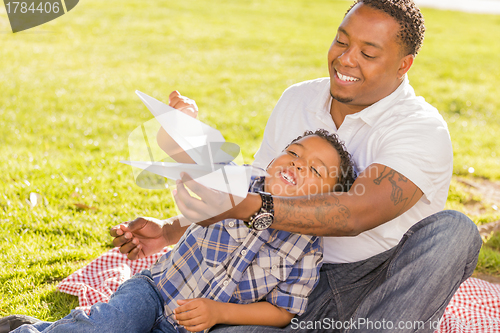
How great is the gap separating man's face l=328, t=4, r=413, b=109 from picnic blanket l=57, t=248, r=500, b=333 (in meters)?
1.44

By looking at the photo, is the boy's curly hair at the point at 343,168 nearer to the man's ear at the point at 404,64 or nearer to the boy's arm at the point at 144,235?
the man's ear at the point at 404,64

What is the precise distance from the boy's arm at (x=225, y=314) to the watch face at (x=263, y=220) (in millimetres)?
465

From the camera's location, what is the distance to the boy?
2.11 metres

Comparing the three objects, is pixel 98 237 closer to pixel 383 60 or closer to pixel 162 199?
pixel 162 199

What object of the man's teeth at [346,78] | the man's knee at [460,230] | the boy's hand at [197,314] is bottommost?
the boy's hand at [197,314]

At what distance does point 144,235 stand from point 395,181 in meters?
1.29

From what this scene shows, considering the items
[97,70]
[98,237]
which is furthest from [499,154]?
[97,70]

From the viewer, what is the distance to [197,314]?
2.02 metres

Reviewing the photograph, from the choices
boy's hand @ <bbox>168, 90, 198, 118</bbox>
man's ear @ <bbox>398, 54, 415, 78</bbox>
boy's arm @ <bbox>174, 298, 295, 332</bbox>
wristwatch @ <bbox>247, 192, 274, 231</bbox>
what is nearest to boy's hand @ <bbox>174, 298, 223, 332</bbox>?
boy's arm @ <bbox>174, 298, 295, 332</bbox>

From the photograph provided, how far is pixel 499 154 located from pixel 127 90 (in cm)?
558

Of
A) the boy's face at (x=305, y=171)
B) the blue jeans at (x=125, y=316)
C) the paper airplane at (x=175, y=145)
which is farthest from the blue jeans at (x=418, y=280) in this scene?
the paper airplane at (x=175, y=145)

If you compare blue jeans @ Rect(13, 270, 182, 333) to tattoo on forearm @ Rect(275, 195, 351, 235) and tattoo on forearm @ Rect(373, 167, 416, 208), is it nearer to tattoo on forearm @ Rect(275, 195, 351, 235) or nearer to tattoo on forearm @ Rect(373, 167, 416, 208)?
tattoo on forearm @ Rect(275, 195, 351, 235)

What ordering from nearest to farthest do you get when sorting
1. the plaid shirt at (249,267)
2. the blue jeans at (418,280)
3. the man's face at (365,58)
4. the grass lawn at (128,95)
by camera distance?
the blue jeans at (418,280) < the plaid shirt at (249,267) < the man's face at (365,58) < the grass lawn at (128,95)

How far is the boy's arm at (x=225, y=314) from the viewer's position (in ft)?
6.63
